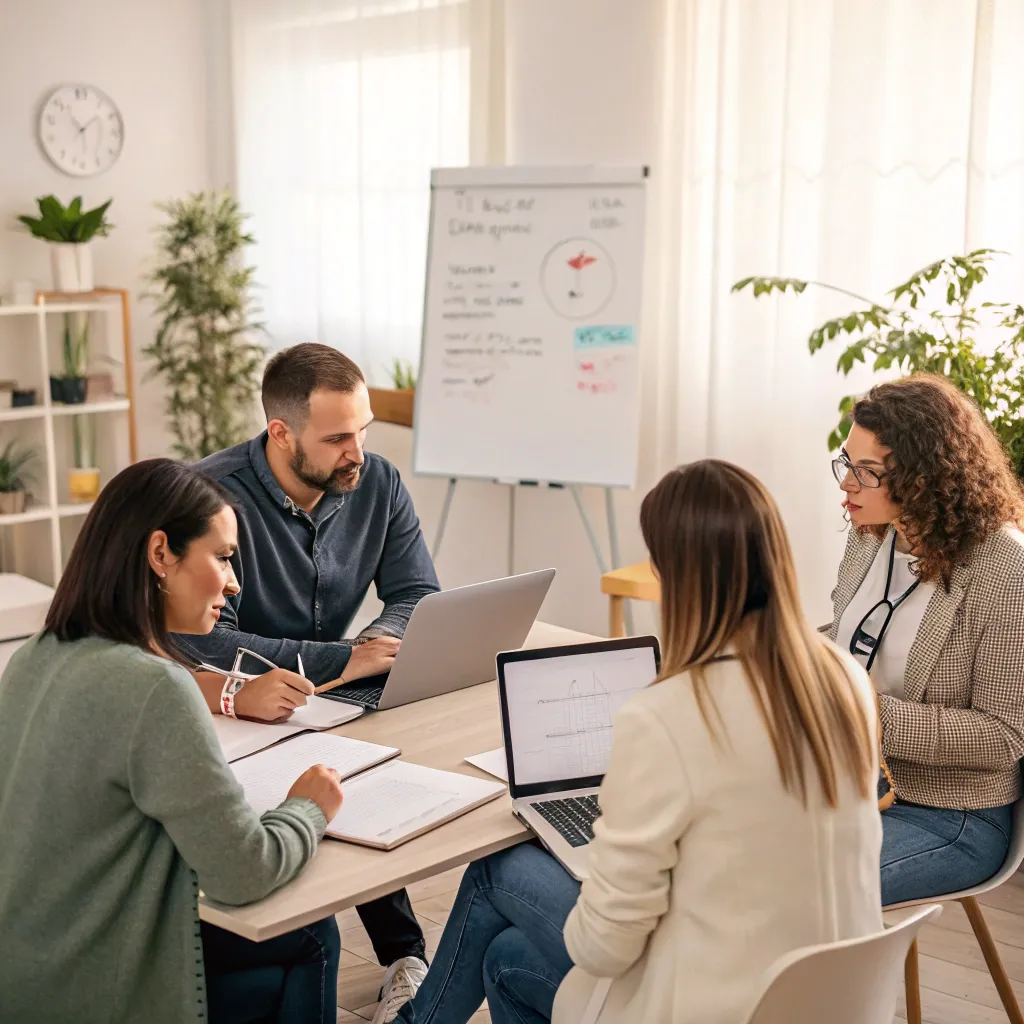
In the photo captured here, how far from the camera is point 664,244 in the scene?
4109 mm

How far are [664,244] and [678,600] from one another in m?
2.87

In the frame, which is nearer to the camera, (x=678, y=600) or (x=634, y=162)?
(x=678, y=600)

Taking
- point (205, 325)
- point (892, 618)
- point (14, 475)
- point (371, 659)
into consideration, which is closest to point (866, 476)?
point (892, 618)

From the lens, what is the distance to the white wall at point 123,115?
502 centimetres

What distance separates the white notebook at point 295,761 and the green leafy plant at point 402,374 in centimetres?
283

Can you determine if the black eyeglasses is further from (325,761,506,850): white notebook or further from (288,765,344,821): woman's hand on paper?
(288,765,344,821): woman's hand on paper

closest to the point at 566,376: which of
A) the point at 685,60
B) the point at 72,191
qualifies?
the point at 685,60

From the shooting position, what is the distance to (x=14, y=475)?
499cm

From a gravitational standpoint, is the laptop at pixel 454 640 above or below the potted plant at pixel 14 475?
above

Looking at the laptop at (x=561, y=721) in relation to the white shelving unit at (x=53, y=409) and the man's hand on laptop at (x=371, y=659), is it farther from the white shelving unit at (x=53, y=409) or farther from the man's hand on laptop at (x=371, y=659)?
the white shelving unit at (x=53, y=409)

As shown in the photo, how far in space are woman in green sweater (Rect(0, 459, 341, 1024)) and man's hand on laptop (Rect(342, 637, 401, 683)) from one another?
0.62m

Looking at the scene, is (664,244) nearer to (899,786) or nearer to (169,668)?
(899,786)

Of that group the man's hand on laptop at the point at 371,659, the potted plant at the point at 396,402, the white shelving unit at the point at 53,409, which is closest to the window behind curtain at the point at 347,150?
the potted plant at the point at 396,402

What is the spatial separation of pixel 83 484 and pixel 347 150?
5.59 ft
